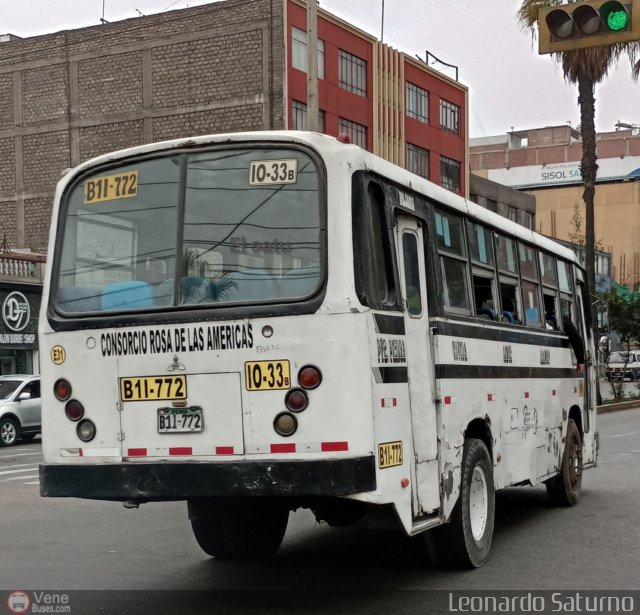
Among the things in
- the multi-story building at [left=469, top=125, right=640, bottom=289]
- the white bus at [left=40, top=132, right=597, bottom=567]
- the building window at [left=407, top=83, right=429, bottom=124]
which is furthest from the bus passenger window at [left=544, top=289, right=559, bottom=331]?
the multi-story building at [left=469, top=125, right=640, bottom=289]

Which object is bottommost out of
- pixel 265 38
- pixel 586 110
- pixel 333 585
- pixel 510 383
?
pixel 333 585

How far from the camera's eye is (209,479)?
21.6 feet

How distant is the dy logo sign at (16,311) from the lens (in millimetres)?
34438

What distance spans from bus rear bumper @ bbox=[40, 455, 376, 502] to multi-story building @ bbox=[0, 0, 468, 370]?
35084 millimetres

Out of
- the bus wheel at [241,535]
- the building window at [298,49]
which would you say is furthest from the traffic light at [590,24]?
the building window at [298,49]

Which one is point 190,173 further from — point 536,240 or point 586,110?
point 586,110

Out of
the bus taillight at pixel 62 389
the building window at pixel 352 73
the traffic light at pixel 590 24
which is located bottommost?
the bus taillight at pixel 62 389

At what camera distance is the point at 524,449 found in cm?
995

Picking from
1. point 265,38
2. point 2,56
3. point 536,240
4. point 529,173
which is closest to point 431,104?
point 265,38

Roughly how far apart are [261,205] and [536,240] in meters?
4.82

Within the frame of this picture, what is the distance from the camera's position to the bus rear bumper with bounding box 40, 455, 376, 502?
637 cm

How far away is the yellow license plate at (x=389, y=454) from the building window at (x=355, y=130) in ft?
128

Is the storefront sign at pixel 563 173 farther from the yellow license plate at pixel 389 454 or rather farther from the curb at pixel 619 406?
the yellow license plate at pixel 389 454

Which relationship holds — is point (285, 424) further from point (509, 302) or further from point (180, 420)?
point (509, 302)
